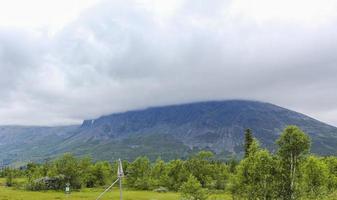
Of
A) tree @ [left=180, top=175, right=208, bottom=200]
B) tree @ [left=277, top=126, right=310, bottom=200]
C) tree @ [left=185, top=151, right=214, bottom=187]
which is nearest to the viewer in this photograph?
tree @ [left=277, top=126, right=310, bottom=200]

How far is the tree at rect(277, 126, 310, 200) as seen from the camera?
46312 mm

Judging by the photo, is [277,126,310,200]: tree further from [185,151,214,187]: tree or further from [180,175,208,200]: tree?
[185,151,214,187]: tree

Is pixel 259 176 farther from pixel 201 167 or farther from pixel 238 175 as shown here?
pixel 201 167

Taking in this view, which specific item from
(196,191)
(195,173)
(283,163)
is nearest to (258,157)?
(283,163)

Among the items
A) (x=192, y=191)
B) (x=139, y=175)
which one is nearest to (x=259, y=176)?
(x=192, y=191)

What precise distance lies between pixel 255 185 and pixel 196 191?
1341 inches

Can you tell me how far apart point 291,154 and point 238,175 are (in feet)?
30.2

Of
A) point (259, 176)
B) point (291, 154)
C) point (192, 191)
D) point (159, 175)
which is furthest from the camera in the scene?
point (159, 175)

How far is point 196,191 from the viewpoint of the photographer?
82875mm

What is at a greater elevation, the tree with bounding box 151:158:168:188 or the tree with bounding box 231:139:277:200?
the tree with bounding box 231:139:277:200

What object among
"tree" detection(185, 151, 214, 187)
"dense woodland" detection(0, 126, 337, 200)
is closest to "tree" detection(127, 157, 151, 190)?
"dense woodland" detection(0, 126, 337, 200)

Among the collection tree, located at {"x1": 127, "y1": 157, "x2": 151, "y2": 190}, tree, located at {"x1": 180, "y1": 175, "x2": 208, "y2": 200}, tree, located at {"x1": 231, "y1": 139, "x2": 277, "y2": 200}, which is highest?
tree, located at {"x1": 231, "y1": 139, "x2": 277, "y2": 200}

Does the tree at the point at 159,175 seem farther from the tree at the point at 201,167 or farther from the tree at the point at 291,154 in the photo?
the tree at the point at 291,154

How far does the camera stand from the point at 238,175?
54.0 m
